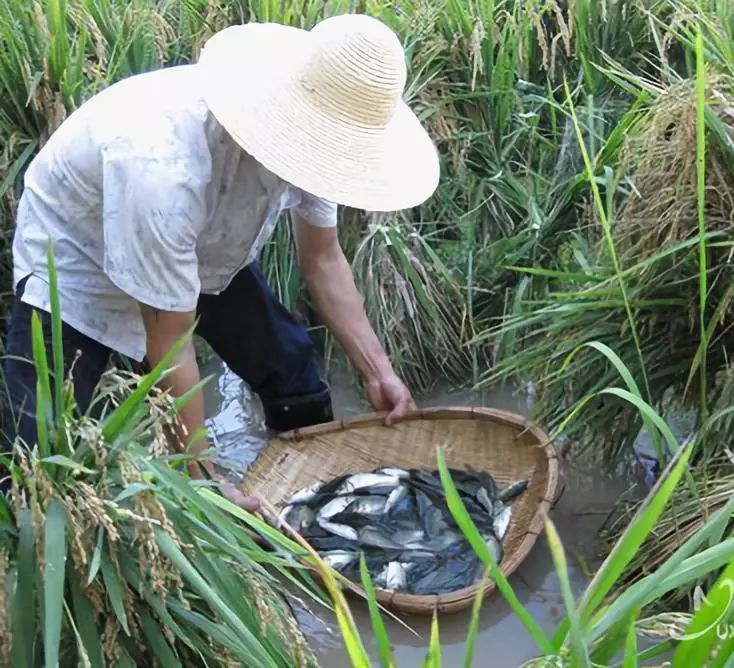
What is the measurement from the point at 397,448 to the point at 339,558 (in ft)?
1.80

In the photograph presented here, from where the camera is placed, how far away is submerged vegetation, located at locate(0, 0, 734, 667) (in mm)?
1336

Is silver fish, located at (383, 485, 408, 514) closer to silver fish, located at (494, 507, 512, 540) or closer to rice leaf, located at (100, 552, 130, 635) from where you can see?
silver fish, located at (494, 507, 512, 540)

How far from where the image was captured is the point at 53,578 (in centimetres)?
124

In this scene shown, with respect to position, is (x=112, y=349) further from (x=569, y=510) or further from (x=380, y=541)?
(x=569, y=510)

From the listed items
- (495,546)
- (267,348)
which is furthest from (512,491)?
(267,348)

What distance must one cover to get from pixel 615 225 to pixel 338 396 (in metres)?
1.31

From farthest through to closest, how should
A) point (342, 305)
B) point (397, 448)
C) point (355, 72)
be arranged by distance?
point (397, 448)
point (342, 305)
point (355, 72)

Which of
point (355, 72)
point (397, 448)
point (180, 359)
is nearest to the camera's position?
point (355, 72)

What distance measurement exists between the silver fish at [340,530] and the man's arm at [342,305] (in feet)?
1.33

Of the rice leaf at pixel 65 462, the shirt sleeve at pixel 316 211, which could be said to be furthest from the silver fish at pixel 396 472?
the rice leaf at pixel 65 462

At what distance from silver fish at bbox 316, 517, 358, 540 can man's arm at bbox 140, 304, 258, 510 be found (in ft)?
0.96

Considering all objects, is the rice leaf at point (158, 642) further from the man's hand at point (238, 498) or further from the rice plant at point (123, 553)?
the man's hand at point (238, 498)

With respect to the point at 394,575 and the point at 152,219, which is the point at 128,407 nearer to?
the point at 152,219

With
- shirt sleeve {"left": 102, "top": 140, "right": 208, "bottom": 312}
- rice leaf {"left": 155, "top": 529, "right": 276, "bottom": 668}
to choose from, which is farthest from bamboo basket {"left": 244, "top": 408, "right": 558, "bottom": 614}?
rice leaf {"left": 155, "top": 529, "right": 276, "bottom": 668}
